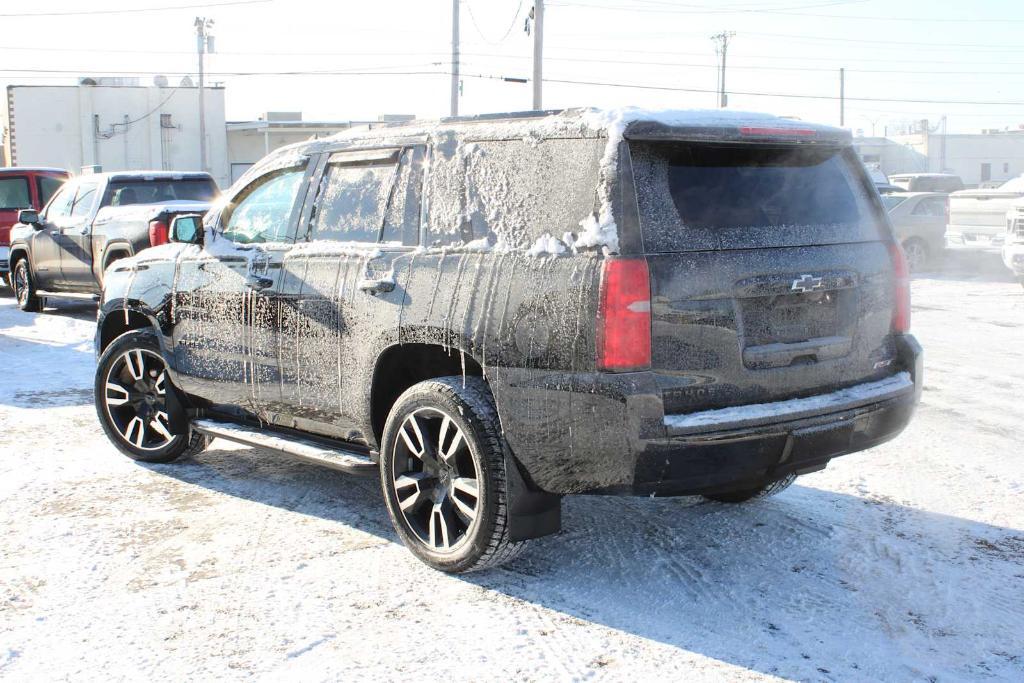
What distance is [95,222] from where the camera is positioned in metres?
14.1

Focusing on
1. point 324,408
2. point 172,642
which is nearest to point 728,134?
point 324,408

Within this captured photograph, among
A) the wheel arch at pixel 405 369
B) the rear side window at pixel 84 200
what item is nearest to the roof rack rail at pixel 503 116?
the wheel arch at pixel 405 369

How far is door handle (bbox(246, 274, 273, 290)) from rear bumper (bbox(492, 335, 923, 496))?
5.82ft

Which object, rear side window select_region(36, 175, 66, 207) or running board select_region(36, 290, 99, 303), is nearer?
running board select_region(36, 290, 99, 303)

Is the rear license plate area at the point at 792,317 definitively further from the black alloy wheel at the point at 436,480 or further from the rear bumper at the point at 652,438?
the black alloy wheel at the point at 436,480

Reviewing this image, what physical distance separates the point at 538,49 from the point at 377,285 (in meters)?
30.0

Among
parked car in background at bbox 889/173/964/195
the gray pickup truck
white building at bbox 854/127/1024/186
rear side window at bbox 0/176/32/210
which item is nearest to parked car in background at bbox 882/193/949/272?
parked car in background at bbox 889/173/964/195

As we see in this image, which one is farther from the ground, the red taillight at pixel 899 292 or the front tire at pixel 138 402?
the red taillight at pixel 899 292

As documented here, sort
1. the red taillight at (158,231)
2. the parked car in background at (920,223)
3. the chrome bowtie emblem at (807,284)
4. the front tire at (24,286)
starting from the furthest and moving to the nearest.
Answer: the parked car in background at (920,223)
the front tire at (24,286)
the red taillight at (158,231)
the chrome bowtie emblem at (807,284)

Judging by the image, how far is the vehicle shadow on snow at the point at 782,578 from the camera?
12.8 ft

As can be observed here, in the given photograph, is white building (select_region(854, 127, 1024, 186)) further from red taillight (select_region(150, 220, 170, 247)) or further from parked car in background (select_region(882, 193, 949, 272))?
red taillight (select_region(150, 220, 170, 247))

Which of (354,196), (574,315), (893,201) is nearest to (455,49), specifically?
(893,201)

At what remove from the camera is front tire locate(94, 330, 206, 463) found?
643 centimetres

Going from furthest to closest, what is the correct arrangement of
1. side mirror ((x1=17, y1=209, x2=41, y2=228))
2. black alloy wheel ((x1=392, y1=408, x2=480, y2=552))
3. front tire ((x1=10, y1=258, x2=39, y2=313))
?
front tire ((x1=10, y1=258, x2=39, y2=313))
side mirror ((x1=17, y1=209, x2=41, y2=228))
black alloy wheel ((x1=392, y1=408, x2=480, y2=552))
